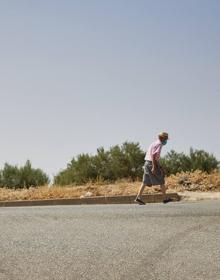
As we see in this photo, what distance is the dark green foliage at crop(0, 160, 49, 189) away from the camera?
81.3ft

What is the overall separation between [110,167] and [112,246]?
16872mm

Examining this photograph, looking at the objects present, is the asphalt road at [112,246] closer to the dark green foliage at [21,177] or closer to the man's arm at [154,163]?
the man's arm at [154,163]

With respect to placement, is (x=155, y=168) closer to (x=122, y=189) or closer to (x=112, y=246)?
(x=122, y=189)

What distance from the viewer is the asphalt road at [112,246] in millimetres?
5953

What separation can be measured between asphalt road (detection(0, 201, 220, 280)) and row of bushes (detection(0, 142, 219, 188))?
1308 cm

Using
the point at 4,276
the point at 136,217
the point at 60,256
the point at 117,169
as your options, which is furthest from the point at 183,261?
the point at 117,169

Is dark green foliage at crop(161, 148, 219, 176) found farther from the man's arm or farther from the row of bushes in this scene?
the man's arm

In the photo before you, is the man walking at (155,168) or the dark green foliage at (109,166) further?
the dark green foliage at (109,166)

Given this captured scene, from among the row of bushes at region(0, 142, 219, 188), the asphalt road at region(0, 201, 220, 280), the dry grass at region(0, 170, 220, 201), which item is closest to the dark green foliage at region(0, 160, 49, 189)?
the row of bushes at region(0, 142, 219, 188)

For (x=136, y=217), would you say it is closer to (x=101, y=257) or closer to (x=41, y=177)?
(x=101, y=257)

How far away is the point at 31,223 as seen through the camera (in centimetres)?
983

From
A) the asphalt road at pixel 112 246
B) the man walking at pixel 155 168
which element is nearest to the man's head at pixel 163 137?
the man walking at pixel 155 168

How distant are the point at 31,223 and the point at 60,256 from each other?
3151mm

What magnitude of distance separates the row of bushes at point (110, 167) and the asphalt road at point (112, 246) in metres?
13.1
